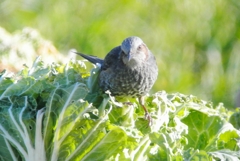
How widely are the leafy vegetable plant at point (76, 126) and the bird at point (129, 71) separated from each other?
20cm

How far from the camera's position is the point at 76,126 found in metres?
2.29

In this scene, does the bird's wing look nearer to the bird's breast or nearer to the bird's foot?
the bird's breast

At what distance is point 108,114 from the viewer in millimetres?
2367

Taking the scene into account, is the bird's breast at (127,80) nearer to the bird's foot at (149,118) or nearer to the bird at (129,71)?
the bird at (129,71)

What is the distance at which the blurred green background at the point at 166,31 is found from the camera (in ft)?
19.7

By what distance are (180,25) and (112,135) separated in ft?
15.2

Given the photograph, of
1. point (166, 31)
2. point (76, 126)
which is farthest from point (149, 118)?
point (166, 31)

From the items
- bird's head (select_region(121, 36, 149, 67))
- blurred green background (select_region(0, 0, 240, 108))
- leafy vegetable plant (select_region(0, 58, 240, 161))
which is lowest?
leafy vegetable plant (select_region(0, 58, 240, 161))

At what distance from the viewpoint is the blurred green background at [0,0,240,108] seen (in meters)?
6.00

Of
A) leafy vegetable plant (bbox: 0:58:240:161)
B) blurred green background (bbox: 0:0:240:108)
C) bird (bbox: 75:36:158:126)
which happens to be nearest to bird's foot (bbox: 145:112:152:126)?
leafy vegetable plant (bbox: 0:58:240:161)

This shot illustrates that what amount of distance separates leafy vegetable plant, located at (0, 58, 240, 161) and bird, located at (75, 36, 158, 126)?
20 cm

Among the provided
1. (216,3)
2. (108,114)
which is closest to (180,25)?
(216,3)

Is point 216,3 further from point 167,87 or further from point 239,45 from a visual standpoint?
point 167,87

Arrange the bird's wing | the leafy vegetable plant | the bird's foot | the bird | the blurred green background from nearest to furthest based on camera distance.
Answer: the leafy vegetable plant < the bird's foot < the bird < the bird's wing < the blurred green background
